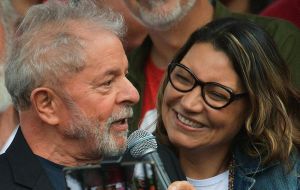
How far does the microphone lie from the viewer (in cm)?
251

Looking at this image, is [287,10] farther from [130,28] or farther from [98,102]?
[98,102]

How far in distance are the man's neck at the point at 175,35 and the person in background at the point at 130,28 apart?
0.23m

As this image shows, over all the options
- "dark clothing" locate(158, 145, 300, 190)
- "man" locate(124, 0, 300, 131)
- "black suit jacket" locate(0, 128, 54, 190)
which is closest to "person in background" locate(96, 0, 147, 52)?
"man" locate(124, 0, 300, 131)

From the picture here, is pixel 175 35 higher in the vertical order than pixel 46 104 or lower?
lower

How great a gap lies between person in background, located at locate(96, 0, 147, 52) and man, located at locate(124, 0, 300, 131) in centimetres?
14

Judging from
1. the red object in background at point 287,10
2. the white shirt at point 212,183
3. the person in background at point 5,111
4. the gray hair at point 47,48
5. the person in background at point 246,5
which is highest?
the gray hair at point 47,48

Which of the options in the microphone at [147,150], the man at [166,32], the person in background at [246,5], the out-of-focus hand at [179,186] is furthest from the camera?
the person in background at [246,5]

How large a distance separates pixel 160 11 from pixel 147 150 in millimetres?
1800

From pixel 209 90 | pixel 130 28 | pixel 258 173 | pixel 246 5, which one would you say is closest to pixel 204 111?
pixel 209 90

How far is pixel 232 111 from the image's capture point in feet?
11.2

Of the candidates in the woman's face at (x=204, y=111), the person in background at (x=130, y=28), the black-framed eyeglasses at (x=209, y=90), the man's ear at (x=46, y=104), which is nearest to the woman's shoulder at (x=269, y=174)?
the woman's face at (x=204, y=111)

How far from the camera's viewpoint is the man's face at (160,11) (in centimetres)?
432

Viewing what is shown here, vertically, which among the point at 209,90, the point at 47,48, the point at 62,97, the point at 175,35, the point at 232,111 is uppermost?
the point at 47,48

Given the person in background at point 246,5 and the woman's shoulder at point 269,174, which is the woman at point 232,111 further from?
the person in background at point 246,5
